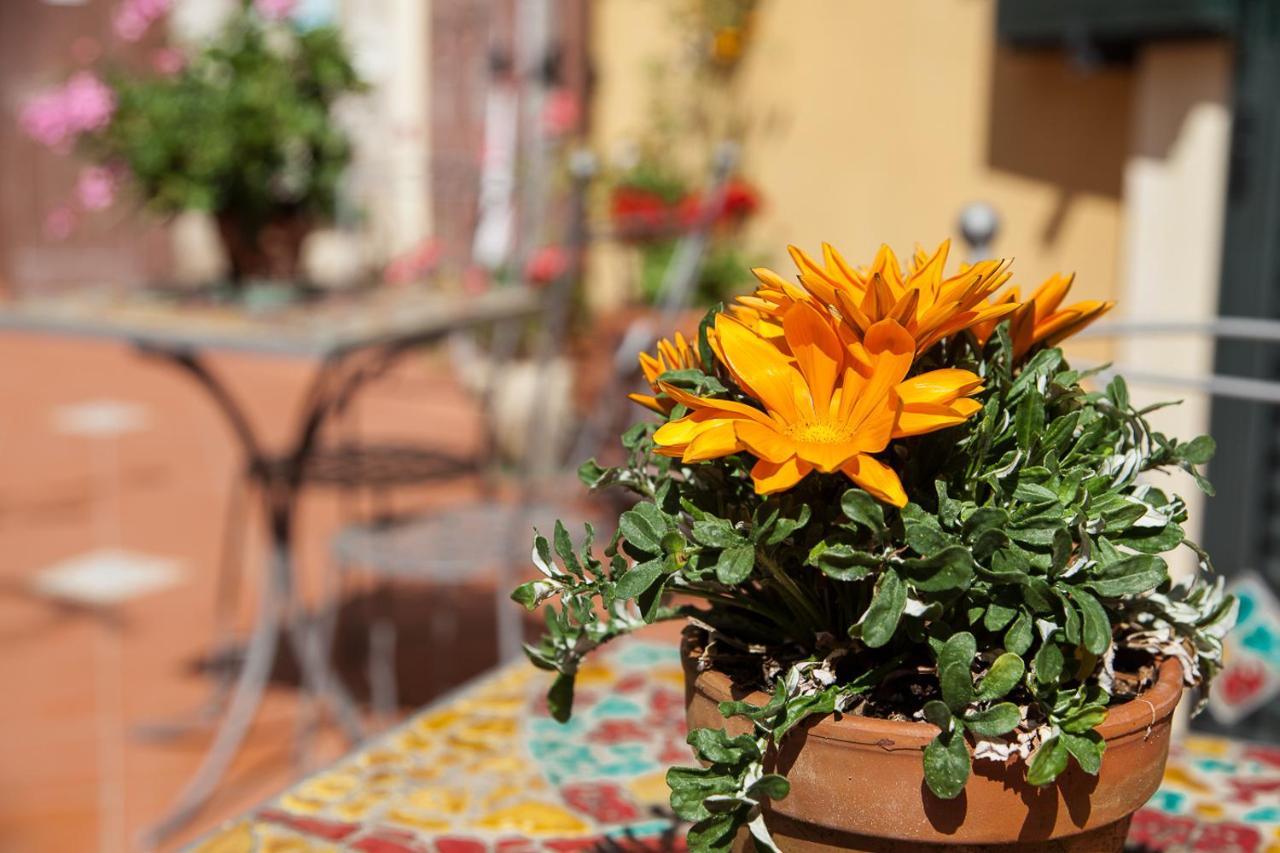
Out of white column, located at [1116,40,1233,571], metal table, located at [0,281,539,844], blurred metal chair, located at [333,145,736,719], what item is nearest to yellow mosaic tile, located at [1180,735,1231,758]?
blurred metal chair, located at [333,145,736,719]

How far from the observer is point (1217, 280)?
319cm

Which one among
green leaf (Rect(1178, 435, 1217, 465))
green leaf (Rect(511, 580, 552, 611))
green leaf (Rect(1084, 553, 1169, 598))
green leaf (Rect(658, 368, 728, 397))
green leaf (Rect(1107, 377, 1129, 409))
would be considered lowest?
green leaf (Rect(511, 580, 552, 611))

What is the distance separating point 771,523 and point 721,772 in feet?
0.43

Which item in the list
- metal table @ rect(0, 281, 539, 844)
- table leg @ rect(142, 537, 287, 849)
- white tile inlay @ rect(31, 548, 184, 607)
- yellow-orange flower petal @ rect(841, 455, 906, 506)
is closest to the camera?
yellow-orange flower petal @ rect(841, 455, 906, 506)

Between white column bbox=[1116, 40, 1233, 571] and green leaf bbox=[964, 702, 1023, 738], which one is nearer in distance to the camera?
green leaf bbox=[964, 702, 1023, 738]

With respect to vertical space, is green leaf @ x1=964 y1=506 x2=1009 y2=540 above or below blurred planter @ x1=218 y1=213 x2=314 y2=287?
below

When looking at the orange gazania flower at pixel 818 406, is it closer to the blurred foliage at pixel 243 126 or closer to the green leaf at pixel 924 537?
the green leaf at pixel 924 537

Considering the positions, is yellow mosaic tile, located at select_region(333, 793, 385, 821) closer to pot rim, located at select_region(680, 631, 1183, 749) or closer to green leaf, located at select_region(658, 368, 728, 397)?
pot rim, located at select_region(680, 631, 1183, 749)

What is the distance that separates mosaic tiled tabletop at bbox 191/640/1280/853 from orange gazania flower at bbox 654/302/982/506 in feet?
1.43

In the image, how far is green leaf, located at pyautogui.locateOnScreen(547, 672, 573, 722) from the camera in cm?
85

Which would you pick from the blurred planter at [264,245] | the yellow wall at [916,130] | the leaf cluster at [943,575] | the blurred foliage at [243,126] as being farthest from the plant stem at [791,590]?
the yellow wall at [916,130]

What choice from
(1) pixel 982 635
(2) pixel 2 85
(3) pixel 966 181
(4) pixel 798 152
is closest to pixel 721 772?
(1) pixel 982 635

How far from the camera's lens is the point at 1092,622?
2.25ft

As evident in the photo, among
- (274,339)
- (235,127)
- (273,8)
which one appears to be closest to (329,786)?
(274,339)
